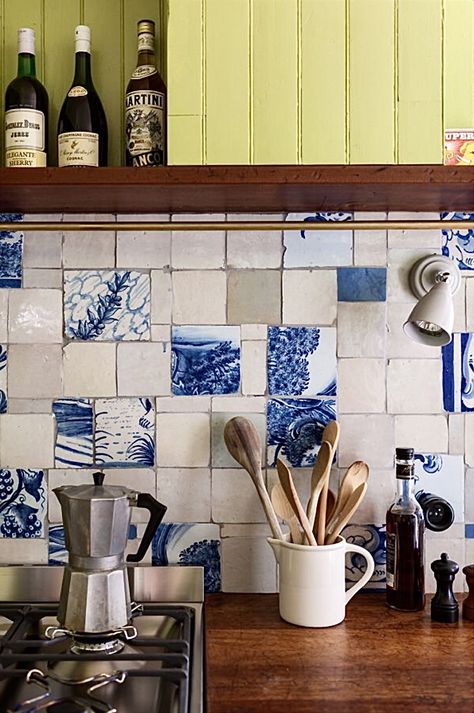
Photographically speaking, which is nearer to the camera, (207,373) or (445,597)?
(445,597)

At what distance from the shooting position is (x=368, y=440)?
1.49 m

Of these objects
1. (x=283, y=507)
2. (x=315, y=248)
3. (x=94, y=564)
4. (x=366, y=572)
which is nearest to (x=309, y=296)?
(x=315, y=248)

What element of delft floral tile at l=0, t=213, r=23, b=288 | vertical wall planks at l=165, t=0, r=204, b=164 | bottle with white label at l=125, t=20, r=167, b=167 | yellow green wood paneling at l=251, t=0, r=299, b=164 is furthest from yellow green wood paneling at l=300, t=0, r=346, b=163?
delft floral tile at l=0, t=213, r=23, b=288

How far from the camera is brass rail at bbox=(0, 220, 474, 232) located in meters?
1.41

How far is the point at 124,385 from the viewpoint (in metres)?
1.48

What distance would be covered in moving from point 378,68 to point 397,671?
91 centimetres

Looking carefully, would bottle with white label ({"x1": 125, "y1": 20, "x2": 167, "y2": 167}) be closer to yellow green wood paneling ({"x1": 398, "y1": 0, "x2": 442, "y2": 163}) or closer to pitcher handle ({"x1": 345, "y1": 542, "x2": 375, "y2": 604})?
yellow green wood paneling ({"x1": 398, "y1": 0, "x2": 442, "y2": 163})

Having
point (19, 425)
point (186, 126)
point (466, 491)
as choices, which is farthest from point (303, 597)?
point (186, 126)

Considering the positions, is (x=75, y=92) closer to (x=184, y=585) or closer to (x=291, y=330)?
(x=291, y=330)

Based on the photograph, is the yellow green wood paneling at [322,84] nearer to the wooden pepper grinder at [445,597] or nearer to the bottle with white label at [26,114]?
the bottle with white label at [26,114]

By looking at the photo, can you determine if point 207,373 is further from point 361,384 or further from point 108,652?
point 108,652

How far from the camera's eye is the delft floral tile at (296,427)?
1481 millimetres

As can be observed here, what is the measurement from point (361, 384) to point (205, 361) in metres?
0.30

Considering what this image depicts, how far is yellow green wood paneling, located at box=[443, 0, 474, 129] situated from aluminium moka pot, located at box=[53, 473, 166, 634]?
2.78 ft
